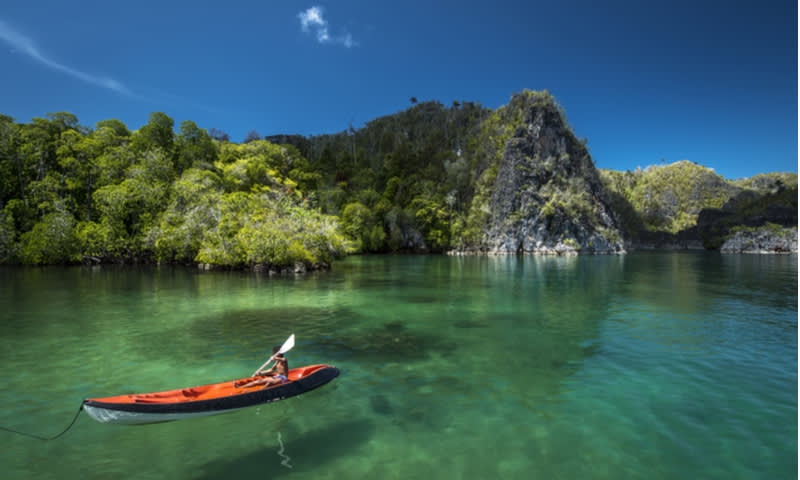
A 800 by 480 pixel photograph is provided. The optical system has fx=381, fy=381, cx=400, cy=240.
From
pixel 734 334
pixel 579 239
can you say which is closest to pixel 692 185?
pixel 579 239

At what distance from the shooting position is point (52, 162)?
193 ft

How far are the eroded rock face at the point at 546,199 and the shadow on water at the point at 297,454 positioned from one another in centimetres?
9355

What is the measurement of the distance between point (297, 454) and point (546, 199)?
100707 millimetres

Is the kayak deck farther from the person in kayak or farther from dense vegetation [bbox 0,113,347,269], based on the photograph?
dense vegetation [bbox 0,113,347,269]

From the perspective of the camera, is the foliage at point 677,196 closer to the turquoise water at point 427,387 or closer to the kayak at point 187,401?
the turquoise water at point 427,387

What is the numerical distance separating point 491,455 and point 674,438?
401cm

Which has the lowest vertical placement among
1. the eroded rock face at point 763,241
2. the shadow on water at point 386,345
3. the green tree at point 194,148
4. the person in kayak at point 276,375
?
the shadow on water at point 386,345

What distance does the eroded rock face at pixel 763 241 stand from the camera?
106 meters

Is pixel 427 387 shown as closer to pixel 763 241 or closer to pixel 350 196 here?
pixel 350 196

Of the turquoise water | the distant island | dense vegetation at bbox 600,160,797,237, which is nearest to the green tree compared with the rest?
the distant island

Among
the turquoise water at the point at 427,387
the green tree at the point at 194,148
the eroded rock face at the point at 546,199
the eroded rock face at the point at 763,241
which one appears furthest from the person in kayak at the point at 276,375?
the eroded rock face at the point at 763,241

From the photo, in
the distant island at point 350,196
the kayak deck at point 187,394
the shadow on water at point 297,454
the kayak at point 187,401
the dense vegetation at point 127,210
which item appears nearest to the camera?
the shadow on water at point 297,454

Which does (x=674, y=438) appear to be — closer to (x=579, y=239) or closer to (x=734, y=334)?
(x=734, y=334)

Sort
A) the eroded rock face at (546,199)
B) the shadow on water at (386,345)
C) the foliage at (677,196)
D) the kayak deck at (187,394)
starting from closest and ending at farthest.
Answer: the kayak deck at (187,394)
the shadow on water at (386,345)
the eroded rock face at (546,199)
the foliage at (677,196)
